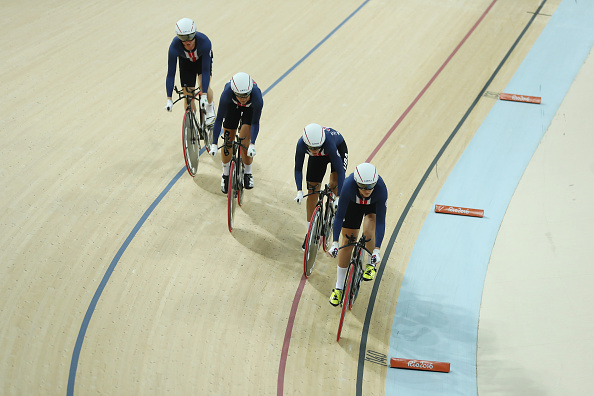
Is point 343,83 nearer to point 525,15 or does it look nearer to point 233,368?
point 525,15

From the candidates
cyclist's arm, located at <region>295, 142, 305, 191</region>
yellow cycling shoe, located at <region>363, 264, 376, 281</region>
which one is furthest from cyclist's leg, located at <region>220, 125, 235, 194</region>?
yellow cycling shoe, located at <region>363, 264, 376, 281</region>

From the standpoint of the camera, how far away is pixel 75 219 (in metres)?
6.09

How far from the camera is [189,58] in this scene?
6.42m

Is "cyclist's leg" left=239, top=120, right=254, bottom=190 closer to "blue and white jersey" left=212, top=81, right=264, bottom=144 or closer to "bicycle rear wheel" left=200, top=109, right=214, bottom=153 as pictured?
"blue and white jersey" left=212, top=81, right=264, bottom=144

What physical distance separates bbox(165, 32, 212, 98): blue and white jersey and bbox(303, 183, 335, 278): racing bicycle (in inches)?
69.0

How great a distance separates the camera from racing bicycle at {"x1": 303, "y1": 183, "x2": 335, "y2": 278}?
5.31 metres

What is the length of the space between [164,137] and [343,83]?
8.31 feet

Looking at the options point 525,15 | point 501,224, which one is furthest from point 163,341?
point 525,15

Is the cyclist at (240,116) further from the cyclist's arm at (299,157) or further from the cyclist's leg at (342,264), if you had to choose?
the cyclist's leg at (342,264)

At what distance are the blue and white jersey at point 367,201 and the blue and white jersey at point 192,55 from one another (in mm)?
2395

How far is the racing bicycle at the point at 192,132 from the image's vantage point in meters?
6.36

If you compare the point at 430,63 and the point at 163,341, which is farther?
the point at 430,63

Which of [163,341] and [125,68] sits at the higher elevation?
[125,68]

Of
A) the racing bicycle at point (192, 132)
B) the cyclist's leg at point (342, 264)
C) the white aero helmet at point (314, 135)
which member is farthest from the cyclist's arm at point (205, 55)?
the cyclist's leg at point (342, 264)
